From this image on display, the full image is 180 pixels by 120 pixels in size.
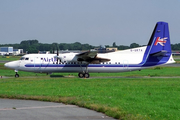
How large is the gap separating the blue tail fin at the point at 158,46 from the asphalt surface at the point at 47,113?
19697 mm

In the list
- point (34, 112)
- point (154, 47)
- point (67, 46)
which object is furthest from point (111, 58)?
point (67, 46)

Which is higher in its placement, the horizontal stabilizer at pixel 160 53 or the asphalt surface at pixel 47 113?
the horizontal stabilizer at pixel 160 53

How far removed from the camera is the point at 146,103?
13.0m

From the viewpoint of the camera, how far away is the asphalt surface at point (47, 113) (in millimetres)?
10047

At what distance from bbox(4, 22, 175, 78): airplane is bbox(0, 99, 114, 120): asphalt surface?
57.4ft

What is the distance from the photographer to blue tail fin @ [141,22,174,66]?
101 feet

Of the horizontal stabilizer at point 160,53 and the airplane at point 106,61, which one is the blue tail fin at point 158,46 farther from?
the horizontal stabilizer at point 160,53

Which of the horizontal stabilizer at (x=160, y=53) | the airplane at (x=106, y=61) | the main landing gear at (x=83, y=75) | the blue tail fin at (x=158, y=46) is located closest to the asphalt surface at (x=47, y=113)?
the airplane at (x=106, y=61)

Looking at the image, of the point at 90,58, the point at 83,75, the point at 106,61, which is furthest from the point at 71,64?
the point at 106,61

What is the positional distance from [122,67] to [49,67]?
807 cm

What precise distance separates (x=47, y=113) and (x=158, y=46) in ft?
73.9

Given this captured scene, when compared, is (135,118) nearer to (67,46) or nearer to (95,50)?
(95,50)

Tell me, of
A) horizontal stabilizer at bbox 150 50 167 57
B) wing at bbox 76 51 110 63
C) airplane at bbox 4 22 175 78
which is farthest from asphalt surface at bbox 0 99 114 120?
horizontal stabilizer at bbox 150 50 167 57

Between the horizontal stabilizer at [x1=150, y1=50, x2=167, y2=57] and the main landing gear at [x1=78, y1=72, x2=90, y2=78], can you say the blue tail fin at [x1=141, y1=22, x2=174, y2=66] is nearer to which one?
the horizontal stabilizer at [x1=150, y1=50, x2=167, y2=57]
